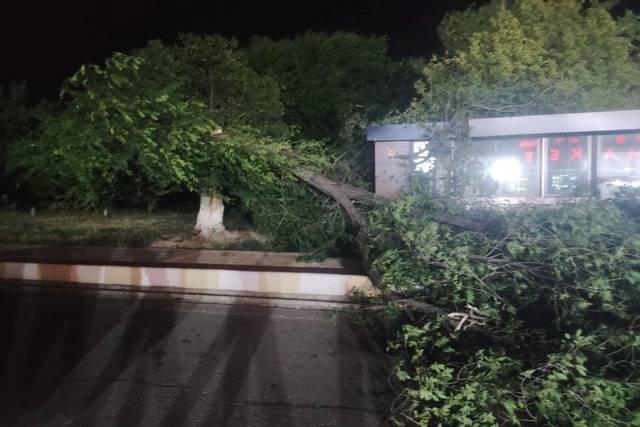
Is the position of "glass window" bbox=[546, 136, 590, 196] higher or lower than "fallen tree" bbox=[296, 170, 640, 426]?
higher

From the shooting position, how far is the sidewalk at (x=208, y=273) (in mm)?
7738

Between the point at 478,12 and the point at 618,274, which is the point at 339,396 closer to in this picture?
the point at 618,274

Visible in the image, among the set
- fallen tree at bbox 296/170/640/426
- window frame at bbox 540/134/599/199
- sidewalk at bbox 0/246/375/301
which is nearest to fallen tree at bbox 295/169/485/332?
fallen tree at bbox 296/170/640/426

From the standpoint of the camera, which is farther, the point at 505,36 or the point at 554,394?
the point at 505,36

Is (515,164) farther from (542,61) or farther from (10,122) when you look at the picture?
(10,122)

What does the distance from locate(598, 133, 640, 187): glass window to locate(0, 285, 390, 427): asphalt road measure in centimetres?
642

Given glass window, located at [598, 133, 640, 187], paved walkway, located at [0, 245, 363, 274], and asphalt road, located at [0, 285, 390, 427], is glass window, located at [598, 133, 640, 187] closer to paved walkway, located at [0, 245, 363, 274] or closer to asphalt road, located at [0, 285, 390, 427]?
paved walkway, located at [0, 245, 363, 274]

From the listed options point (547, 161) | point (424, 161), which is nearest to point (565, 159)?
point (547, 161)

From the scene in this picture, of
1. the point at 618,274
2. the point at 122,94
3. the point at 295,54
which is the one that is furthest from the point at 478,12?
the point at 618,274

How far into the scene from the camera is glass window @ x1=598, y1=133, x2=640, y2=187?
10203 millimetres

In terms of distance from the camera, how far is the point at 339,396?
15.3ft

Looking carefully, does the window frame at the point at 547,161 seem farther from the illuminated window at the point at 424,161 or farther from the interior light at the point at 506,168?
the illuminated window at the point at 424,161

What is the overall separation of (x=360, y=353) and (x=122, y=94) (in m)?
6.02

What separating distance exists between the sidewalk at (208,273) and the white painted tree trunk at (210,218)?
1411 millimetres
